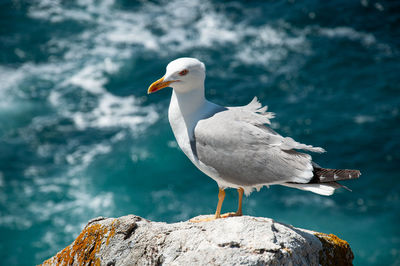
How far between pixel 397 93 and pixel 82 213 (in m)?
12.0

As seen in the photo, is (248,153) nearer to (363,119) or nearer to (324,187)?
(324,187)

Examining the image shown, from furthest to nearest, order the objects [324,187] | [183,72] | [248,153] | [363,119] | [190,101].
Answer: [363,119], [190,101], [183,72], [248,153], [324,187]

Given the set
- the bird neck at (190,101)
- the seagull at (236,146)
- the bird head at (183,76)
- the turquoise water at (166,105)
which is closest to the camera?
the seagull at (236,146)

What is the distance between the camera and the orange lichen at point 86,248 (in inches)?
219

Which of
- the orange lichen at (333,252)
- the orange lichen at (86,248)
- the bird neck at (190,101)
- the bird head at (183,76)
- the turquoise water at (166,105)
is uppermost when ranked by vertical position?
the bird head at (183,76)

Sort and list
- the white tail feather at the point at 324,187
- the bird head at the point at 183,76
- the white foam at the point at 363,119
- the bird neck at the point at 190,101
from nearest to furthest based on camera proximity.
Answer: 1. the white tail feather at the point at 324,187
2. the bird head at the point at 183,76
3. the bird neck at the point at 190,101
4. the white foam at the point at 363,119

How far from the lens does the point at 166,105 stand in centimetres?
1809

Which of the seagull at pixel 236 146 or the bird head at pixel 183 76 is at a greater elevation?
the bird head at pixel 183 76

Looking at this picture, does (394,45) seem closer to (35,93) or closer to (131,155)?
(131,155)

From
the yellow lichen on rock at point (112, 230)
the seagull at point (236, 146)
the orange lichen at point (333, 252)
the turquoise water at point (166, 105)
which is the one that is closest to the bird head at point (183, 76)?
the seagull at point (236, 146)

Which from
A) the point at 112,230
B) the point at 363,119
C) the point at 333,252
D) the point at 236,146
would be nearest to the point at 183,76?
the point at 236,146

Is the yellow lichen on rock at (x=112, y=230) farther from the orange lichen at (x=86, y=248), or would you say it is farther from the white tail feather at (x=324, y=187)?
the white tail feather at (x=324, y=187)

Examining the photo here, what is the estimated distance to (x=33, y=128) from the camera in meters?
17.3

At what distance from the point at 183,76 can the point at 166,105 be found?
468 inches
